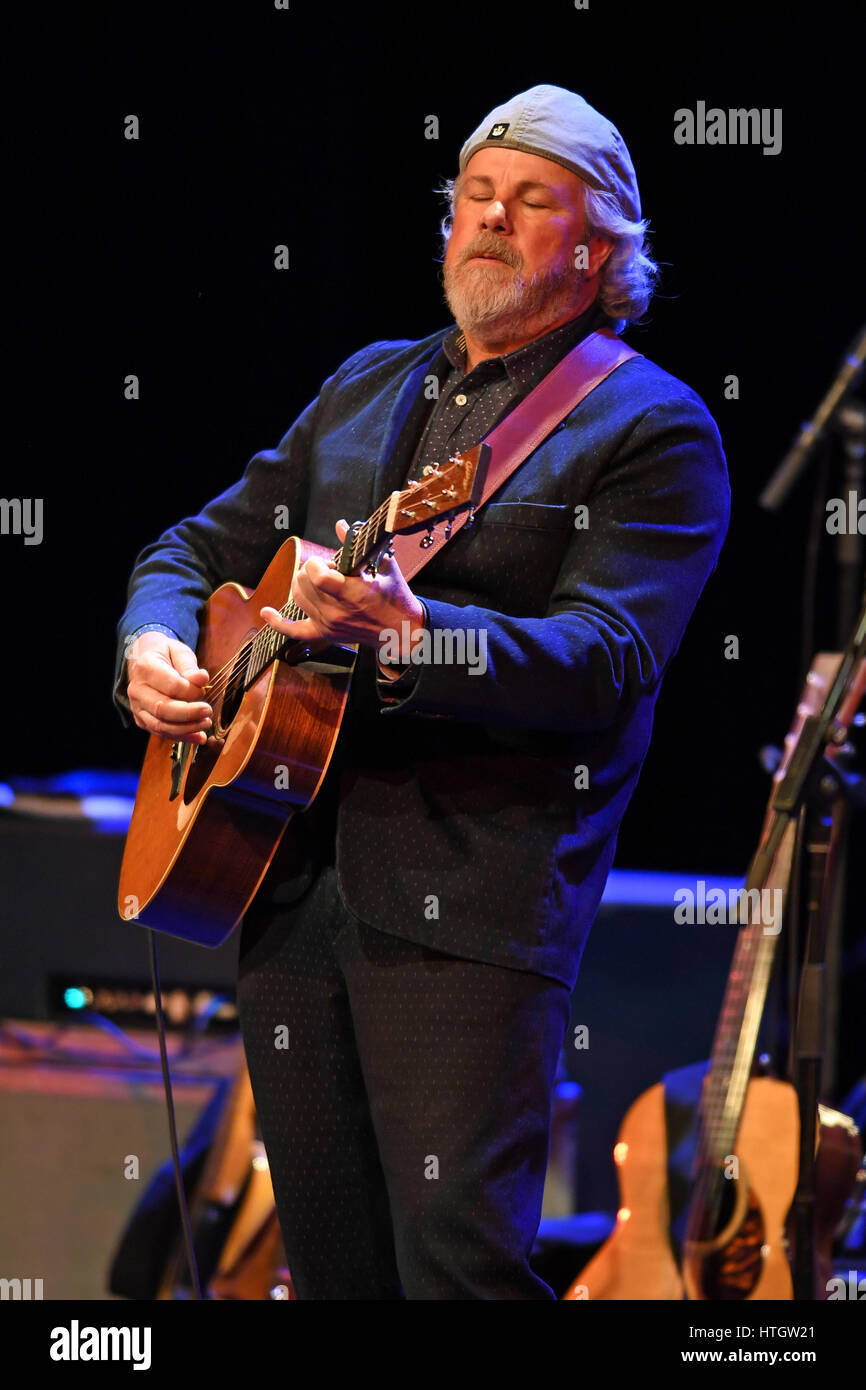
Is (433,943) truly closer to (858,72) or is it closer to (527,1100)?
(527,1100)

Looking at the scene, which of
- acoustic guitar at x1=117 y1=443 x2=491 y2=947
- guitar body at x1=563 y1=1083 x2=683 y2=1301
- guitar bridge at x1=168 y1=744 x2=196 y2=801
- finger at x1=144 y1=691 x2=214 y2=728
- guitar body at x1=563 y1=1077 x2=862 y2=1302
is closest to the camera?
acoustic guitar at x1=117 y1=443 x2=491 y2=947

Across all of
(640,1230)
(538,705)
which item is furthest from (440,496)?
(640,1230)

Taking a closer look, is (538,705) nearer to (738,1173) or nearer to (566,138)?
(566,138)

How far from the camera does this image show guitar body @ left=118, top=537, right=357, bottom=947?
199 centimetres

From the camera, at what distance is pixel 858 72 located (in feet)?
11.8

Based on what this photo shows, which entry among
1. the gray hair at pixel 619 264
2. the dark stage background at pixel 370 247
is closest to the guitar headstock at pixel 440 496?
the gray hair at pixel 619 264

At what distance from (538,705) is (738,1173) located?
1455mm

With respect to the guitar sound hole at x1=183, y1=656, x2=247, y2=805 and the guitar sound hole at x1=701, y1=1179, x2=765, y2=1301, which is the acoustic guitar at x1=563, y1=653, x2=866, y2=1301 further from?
the guitar sound hole at x1=183, y1=656, x2=247, y2=805

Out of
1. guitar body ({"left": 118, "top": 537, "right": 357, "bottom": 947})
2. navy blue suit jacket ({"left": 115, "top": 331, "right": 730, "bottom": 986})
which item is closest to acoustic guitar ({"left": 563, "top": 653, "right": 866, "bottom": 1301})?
navy blue suit jacket ({"left": 115, "top": 331, "right": 730, "bottom": 986})

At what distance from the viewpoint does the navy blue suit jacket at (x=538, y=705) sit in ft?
6.04

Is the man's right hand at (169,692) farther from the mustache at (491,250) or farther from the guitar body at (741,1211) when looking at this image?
the guitar body at (741,1211)

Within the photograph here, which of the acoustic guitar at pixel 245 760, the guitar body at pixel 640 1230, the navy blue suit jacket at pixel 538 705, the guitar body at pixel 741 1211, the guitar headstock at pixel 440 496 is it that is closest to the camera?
the guitar headstock at pixel 440 496

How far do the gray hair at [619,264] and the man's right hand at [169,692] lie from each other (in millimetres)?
850
